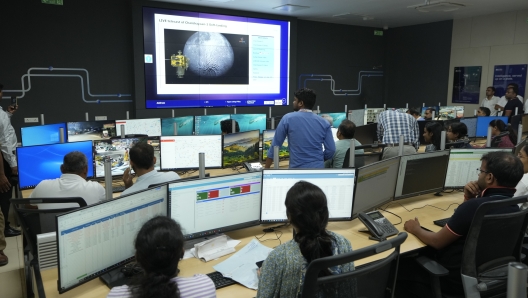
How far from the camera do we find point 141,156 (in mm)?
2590

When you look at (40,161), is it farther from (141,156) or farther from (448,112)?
(448,112)

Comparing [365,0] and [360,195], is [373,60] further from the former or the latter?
[360,195]

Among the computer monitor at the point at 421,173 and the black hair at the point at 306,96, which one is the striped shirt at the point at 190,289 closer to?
the computer monitor at the point at 421,173

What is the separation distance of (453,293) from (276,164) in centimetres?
137

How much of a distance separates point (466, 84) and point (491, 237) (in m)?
7.70

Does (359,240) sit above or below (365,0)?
below

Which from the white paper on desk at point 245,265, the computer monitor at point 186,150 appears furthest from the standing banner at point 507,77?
the white paper on desk at point 245,265

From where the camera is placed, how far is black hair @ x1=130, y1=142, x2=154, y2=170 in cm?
259

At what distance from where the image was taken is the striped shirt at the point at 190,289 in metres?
1.25

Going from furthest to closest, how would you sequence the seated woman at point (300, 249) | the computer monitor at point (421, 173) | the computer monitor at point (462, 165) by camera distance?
Answer: the computer monitor at point (462, 165) → the computer monitor at point (421, 173) → the seated woman at point (300, 249)

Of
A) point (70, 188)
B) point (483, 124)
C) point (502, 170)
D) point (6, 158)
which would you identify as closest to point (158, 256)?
point (70, 188)

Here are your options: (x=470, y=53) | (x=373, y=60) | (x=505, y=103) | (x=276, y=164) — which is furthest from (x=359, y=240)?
(x=373, y=60)

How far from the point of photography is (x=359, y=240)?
2277 mm

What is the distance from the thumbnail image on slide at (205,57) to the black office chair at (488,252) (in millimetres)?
5783
